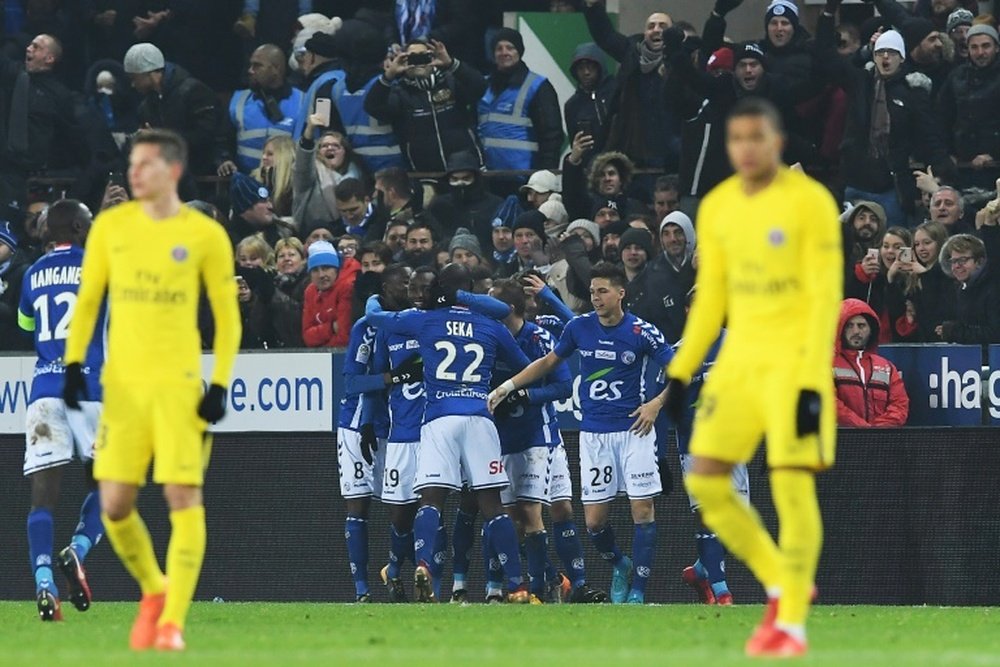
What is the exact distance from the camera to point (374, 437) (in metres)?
17.3

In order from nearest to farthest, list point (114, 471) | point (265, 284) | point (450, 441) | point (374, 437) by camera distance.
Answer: point (114, 471)
point (450, 441)
point (374, 437)
point (265, 284)

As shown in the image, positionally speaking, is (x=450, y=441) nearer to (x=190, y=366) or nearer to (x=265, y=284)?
(x=265, y=284)

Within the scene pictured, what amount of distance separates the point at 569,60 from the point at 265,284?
431cm

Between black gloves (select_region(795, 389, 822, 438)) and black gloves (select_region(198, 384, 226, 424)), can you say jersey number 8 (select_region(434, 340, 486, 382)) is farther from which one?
black gloves (select_region(795, 389, 822, 438))

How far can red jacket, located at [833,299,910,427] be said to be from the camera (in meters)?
16.7

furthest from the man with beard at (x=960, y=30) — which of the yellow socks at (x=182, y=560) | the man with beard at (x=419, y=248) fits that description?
the yellow socks at (x=182, y=560)

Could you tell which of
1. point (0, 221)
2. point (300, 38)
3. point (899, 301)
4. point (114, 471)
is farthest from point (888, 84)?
point (114, 471)

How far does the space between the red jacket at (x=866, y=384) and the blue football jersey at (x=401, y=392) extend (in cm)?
312

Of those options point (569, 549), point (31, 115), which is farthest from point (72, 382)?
point (31, 115)

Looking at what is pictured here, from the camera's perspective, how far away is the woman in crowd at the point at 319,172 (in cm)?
2059

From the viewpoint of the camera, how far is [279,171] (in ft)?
69.2

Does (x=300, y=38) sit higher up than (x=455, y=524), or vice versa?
(x=300, y=38)

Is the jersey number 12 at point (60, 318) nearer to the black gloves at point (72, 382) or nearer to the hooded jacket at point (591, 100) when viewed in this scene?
the black gloves at point (72, 382)

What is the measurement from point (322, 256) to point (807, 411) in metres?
9.62
